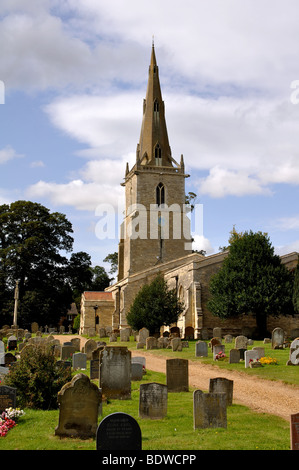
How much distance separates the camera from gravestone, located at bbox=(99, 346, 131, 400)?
12.5m

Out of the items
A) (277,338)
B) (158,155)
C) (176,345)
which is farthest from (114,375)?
(158,155)

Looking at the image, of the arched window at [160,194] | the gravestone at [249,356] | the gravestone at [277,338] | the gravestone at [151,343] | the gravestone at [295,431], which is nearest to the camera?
the gravestone at [295,431]

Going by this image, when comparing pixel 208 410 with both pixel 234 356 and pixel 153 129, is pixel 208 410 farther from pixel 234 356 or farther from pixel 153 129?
pixel 153 129

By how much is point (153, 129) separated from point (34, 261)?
20117 millimetres

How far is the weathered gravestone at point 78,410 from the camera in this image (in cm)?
877

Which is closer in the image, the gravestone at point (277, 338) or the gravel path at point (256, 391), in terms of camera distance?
the gravel path at point (256, 391)

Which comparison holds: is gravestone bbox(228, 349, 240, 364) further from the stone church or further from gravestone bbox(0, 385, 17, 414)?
the stone church

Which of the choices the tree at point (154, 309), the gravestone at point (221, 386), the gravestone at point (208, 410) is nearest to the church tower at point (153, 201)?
the tree at point (154, 309)

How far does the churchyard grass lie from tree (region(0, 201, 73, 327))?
4113 centimetres

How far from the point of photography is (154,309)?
33625mm

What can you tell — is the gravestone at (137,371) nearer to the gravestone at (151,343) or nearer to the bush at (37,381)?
the bush at (37,381)

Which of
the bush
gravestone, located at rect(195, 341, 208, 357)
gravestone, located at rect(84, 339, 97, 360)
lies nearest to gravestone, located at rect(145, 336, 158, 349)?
gravestone, located at rect(195, 341, 208, 357)

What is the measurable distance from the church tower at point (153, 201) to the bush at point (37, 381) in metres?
40.1
